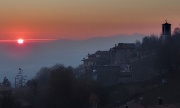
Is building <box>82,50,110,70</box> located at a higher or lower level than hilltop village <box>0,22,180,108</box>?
higher

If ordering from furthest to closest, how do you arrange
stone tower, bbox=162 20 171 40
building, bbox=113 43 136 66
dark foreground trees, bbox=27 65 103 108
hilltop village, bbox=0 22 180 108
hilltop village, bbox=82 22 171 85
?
1. building, bbox=113 43 136 66
2. stone tower, bbox=162 20 171 40
3. hilltop village, bbox=82 22 171 85
4. dark foreground trees, bbox=27 65 103 108
5. hilltop village, bbox=0 22 180 108

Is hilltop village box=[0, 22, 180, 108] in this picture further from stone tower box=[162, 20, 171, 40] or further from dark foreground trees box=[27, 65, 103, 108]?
stone tower box=[162, 20, 171, 40]

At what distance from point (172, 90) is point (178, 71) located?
18.8 feet

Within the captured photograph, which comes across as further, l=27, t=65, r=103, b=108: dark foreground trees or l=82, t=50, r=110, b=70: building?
l=82, t=50, r=110, b=70: building

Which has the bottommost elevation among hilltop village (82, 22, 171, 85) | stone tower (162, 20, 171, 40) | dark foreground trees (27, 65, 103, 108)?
dark foreground trees (27, 65, 103, 108)

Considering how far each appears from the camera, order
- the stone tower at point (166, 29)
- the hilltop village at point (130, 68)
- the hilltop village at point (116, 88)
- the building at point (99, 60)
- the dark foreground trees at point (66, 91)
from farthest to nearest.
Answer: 1. the building at point (99, 60)
2. the stone tower at point (166, 29)
3. the hilltop village at point (130, 68)
4. the dark foreground trees at point (66, 91)
5. the hilltop village at point (116, 88)

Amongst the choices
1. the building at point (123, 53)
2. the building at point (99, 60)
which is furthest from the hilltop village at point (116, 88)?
the building at point (99, 60)

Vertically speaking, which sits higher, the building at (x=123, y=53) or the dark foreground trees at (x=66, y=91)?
the building at (x=123, y=53)

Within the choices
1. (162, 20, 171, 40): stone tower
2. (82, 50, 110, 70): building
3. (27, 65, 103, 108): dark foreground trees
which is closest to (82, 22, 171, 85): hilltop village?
(162, 20, 171, 40): stone tower

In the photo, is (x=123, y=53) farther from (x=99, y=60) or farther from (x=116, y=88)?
(x=116, y=88)

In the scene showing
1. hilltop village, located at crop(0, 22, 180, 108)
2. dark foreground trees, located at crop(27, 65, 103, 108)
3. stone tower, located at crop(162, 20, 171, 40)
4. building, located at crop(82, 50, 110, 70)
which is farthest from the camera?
building, located at crop(82, 50, 110, 70)

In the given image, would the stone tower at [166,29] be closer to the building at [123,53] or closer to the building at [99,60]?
the building at [123,53]

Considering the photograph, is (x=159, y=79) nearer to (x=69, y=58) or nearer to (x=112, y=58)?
(x=112, y=58)

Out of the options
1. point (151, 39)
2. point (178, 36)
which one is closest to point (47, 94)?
point (178, 36)
